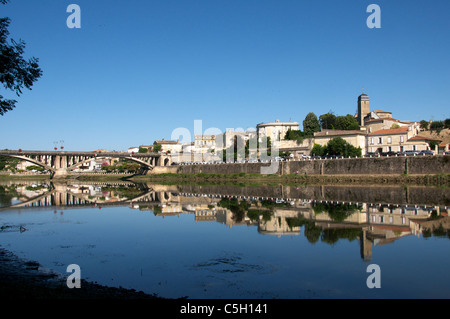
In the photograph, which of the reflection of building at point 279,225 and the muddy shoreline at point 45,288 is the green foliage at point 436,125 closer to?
the reflection of building at point 279,225

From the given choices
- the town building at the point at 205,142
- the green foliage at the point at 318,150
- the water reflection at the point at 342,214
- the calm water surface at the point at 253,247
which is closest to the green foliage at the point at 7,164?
the town building at the point at 205,142

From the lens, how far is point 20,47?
554 inches

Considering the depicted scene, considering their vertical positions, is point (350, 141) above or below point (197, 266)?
above

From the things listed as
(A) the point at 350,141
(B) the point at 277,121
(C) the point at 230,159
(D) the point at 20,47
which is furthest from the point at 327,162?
(B) the point at 277,121

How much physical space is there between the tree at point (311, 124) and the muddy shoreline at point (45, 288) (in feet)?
260

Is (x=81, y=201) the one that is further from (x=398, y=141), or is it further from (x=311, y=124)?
(x=311, y=124)

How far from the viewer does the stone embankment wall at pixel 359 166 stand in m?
42.6

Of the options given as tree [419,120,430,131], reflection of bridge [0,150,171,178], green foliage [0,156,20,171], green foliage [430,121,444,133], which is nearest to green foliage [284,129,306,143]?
tree [419,120,430,131]

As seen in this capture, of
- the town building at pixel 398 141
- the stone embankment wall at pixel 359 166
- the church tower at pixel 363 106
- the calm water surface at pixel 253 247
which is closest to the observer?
the calm water surface at pixel 253 247

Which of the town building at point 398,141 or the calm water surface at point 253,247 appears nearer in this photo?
the calm water surface at point 253,247

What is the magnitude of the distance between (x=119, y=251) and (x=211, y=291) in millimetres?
6668

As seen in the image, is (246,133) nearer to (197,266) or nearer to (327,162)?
(327,162)

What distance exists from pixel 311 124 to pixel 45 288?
82220 mm

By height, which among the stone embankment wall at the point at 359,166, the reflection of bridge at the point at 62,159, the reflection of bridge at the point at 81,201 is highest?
the reflection of bridge at the point at 62,159
